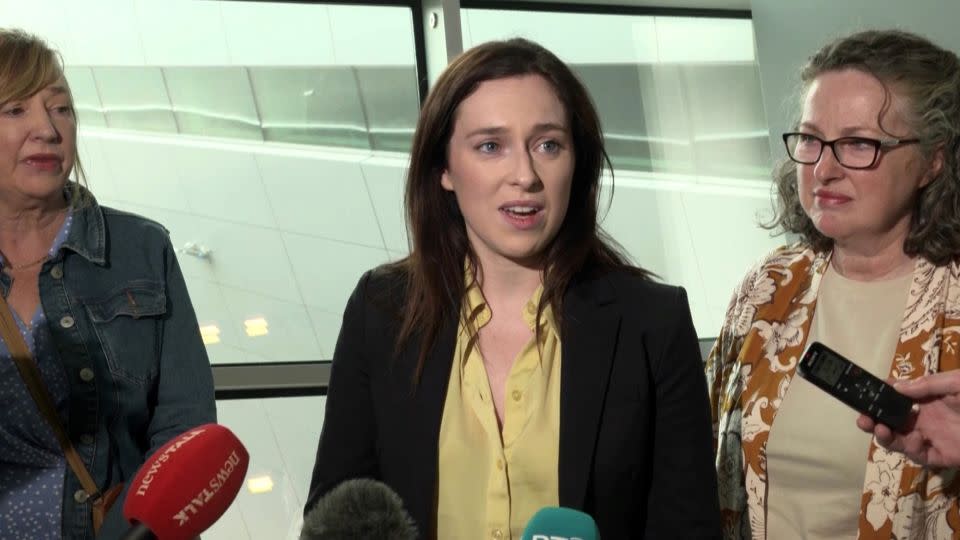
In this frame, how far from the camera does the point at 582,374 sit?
236 centimetres

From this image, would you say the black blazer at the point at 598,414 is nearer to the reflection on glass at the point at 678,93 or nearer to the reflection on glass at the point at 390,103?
the reflection on glass at the point at 390,103

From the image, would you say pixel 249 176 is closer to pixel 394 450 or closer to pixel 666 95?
pixel 666 95

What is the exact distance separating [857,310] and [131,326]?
1496 mm

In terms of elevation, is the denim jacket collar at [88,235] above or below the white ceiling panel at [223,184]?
above

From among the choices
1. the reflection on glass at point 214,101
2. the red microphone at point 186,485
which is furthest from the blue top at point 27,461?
the reflection on glass at point 214,101

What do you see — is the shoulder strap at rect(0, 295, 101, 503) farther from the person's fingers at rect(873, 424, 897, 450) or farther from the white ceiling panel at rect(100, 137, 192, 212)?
the white ceiling panel at rect(100, 137, 192, 212)

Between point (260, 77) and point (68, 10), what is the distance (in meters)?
0.72

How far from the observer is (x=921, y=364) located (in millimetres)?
2707

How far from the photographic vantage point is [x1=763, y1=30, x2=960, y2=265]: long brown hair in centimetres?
278

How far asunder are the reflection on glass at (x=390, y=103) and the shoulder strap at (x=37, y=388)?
104 inches

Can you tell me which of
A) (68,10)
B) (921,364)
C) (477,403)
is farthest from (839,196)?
(68,10)

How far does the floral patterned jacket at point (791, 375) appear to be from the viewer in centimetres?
265

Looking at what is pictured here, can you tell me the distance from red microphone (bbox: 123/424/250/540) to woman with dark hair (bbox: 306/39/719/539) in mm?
662

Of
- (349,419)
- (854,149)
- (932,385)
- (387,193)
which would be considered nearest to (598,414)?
(349,419)
